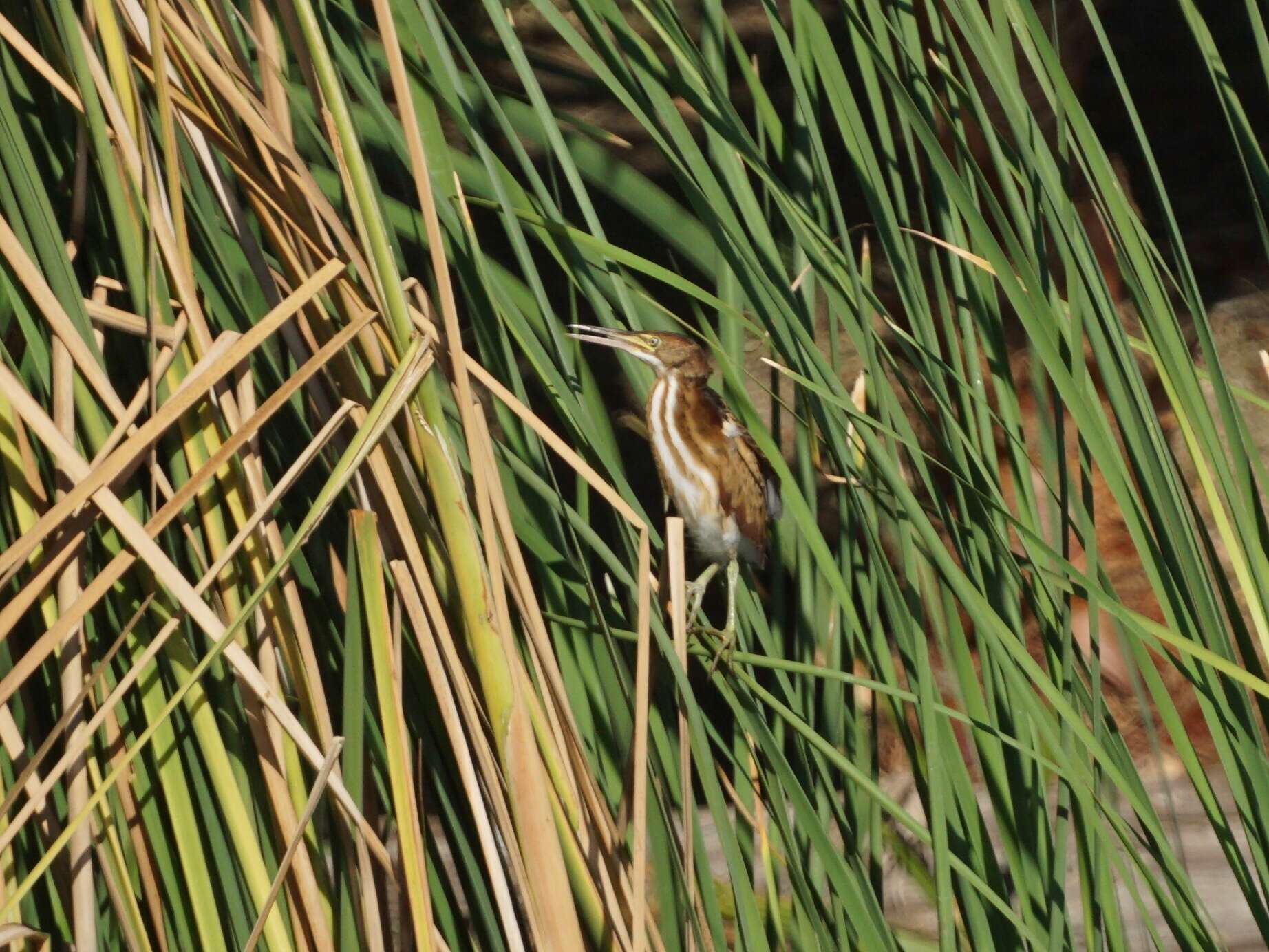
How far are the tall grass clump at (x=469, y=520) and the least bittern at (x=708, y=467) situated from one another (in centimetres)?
66

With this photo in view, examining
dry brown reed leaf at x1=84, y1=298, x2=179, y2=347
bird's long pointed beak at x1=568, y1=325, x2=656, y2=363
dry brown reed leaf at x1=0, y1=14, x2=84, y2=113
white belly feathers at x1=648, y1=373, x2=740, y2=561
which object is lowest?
white belly feathers at x1=648, y1=373, x2=740, y2=561

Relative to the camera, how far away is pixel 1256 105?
6.82 ft

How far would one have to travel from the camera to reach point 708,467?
5.15ft

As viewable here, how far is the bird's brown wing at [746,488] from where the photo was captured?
1.57m

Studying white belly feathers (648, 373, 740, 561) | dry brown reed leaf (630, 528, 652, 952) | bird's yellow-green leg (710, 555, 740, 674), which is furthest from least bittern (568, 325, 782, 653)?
dry brown reed leaf (630, 528, 652, 952)

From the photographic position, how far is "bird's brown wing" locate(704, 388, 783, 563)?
61.7 inches

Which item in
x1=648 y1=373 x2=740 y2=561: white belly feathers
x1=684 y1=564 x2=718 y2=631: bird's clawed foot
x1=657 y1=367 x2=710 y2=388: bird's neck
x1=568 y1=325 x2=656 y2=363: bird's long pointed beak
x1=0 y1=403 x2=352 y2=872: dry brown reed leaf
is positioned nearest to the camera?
x1=0 y1=403 x2=352 y2=872: dry brown reed leaf

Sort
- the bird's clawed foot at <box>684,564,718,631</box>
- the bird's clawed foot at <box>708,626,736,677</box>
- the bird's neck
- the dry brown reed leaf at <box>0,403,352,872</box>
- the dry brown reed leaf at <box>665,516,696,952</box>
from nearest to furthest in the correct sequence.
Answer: the dry brown reed leaf at <box>0,403,352,872</box>
the dry brown reed leaf at <box>665,516,696,952</box>
the bird's clawed foot at <box>708,626,736,677</box>
the bird's clawed foot at <box>684,564,718,631</box>
the bird's neck

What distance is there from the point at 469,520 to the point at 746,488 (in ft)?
3.13

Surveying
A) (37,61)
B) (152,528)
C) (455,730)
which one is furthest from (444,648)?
(37,61)

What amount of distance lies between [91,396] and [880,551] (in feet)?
1.58

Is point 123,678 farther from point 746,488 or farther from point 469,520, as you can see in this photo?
point 746,488

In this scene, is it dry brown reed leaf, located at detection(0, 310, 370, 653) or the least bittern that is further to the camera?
the least bittern

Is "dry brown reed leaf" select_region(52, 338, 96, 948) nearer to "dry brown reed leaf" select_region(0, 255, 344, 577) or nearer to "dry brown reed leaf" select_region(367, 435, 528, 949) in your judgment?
"dry brown reed leaf" select_region(0, 255, 344, 577)
